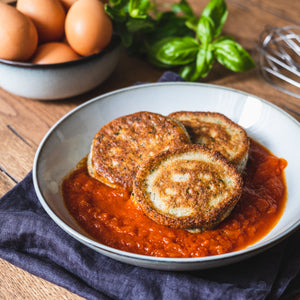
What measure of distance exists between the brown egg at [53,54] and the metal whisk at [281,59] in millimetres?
1486

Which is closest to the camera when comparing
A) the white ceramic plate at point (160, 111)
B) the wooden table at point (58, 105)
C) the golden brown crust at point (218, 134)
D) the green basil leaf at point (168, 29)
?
the wooden table at point (58, 105)

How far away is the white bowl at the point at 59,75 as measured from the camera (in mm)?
2494

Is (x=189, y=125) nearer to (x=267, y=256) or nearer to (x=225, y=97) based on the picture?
(x=225, y=97)

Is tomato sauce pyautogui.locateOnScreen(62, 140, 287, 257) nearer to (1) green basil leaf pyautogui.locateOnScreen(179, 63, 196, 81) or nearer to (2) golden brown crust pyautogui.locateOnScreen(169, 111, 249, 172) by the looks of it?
(2) golden brown crust pyautogui.locateOnScreen(169, 111, 249, 172)

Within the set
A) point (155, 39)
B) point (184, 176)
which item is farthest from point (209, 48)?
point (184, 176)

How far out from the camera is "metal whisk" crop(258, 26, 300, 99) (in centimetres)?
296

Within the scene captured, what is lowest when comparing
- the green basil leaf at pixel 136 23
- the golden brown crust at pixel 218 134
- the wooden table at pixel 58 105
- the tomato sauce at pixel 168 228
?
the wooden table at pixel 58 105

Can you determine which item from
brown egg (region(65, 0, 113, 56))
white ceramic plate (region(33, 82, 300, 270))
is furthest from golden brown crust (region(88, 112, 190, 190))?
brown egg (region(65, 0, 113, 56))

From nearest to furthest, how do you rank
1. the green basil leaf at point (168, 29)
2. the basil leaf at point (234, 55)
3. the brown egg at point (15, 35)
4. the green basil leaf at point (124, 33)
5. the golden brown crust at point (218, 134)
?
1. the golden brown crust at point (218, 134)
2. the brown egg at point (15, 35)
3. the green basil leaf at point (124, 33)
4. the basil leaf at point (234, 55)
5. the green basil leaf at point (168, 29)

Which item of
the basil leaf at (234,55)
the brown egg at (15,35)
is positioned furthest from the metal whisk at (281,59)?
the brown egg at (15,35)

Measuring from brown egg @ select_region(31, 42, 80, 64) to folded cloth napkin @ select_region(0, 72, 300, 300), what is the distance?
1.12m

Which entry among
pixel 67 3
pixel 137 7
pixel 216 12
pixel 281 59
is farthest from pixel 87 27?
pixel 281 59

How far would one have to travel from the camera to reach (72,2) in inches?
108

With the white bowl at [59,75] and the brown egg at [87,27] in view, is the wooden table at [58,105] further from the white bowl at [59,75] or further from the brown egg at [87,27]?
the brown egg at [87,27]
